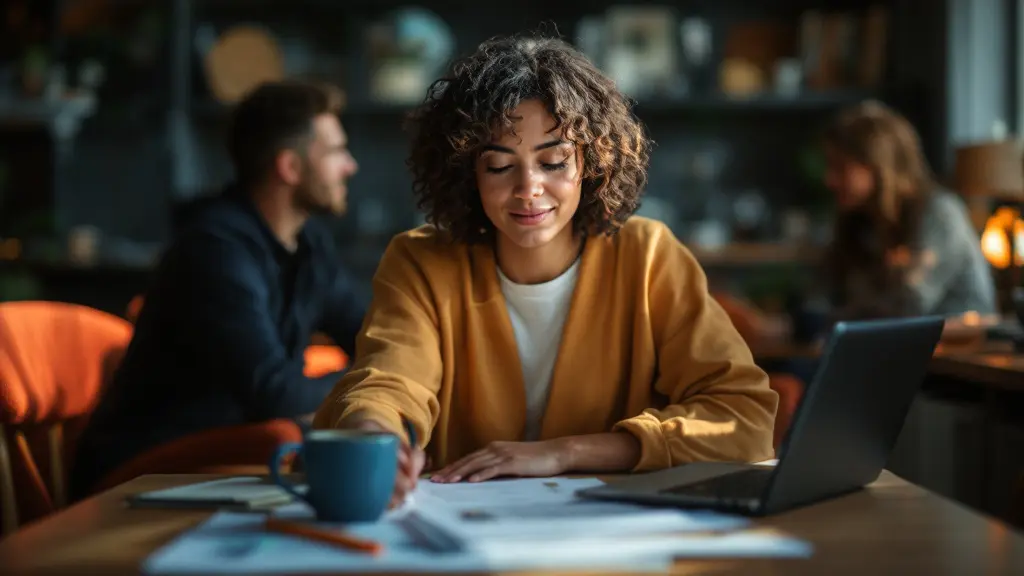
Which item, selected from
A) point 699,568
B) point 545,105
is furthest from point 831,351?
point 545,105

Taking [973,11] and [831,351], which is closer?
[831,351]

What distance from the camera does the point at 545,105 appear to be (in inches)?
60.4

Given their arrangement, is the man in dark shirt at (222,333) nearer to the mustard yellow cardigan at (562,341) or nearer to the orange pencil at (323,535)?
the mustard yellow cardigan at (562,341)

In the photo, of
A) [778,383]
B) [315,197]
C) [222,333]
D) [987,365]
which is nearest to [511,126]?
[222,333]

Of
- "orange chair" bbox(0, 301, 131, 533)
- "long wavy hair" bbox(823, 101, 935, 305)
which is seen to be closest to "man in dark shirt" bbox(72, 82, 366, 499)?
"orange chair" bbox(0, 301, 131, 533)

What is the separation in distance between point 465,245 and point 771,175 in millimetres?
3781

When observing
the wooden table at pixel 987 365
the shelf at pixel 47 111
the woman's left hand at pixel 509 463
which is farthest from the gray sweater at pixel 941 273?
the shelf at pixel 47 111

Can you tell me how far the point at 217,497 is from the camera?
3.77 feet

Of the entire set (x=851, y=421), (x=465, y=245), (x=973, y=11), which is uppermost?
(x=973, y=11)

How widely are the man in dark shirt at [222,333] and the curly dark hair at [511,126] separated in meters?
0.73

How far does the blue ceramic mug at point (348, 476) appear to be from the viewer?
1030 mm

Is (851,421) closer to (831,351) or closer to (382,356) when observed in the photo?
(831,351)

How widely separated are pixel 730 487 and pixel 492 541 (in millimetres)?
294

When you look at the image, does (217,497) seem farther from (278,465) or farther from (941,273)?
(941,273)
